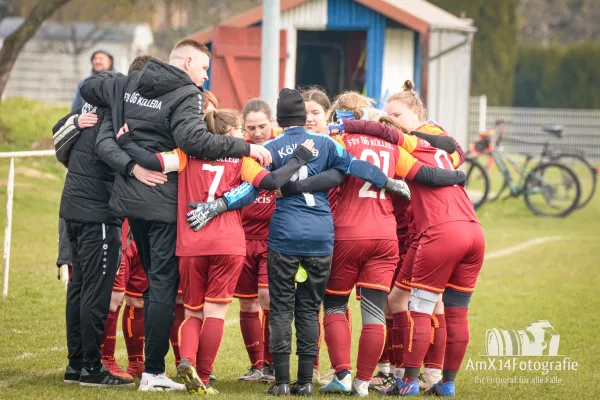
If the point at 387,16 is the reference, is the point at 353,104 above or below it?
below

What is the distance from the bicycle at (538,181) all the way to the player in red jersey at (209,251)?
523 inches

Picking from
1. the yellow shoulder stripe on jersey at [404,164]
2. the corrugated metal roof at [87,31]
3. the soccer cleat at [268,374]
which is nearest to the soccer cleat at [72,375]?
the soccer cleat at [268,374]

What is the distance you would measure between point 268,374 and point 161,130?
188cm

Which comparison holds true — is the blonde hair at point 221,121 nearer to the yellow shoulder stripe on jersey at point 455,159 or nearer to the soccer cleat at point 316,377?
the yellow shoulder stripe on jersey at point 455,159

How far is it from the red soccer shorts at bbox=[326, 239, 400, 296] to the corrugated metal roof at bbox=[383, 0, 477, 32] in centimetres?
1218

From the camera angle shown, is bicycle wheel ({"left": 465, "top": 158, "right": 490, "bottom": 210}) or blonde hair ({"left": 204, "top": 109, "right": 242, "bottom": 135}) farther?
bicycle wheel ({"left": 465, "top": 158, "right": 490, "bottom": 210})

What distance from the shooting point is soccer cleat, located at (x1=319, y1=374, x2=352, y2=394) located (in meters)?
6.35

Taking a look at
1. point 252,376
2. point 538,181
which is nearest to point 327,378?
point 252,376

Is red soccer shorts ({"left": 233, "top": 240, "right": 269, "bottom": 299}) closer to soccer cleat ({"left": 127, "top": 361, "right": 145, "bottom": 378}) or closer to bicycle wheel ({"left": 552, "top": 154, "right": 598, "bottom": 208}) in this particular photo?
soccer cleat ({"left": 127, "top": 361, "right": 145, "bottom": 378})

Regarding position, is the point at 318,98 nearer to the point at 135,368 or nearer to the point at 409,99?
the point at 409,99

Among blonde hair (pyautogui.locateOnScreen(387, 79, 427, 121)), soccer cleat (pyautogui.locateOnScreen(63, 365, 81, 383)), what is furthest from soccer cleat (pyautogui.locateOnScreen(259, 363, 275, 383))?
blonde hair (pyautogui.locateOnScreen(387, 79, 427, 121))

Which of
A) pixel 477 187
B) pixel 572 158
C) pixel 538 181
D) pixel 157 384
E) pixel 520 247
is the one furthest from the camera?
pixel 572 158

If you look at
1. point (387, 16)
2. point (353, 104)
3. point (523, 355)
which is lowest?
point (523, 355)

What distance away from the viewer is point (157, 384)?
6195 millimetres
